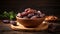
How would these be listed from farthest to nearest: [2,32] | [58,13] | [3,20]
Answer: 1. [58,13]
2. [3,20]
3. [2,32]

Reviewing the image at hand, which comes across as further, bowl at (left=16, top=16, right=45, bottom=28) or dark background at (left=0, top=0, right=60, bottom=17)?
dark background at (left=0, top=0, right=60, bottom=17)

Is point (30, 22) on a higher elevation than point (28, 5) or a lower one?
lower

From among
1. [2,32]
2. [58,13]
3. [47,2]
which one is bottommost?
[2,32]

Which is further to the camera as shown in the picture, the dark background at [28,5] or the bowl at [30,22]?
the dark background at [28,5]

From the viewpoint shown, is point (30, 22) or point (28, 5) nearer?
point (30, 22)

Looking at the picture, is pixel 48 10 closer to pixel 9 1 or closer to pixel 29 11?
pixel 9 1

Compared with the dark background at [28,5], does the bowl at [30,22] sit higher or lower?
lower

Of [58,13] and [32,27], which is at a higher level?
[58,13]

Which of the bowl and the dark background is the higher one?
the dark background

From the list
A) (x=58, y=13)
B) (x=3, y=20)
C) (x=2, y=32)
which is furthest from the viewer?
(x=58, y=13)

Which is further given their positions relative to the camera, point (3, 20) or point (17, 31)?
point (3, 20)

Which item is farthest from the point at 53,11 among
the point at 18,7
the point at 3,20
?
the point at 3,20
